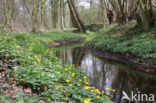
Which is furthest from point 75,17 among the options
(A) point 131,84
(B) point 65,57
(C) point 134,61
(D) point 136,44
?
(A) point 131,84

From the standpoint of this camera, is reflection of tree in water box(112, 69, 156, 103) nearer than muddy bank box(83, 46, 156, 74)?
Yes

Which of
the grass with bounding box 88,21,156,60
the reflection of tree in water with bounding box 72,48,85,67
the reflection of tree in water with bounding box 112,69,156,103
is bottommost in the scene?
the reflection of tree in water with bounding box 112,69,156,103

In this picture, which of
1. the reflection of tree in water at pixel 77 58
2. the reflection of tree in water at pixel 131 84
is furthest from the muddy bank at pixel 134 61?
the reflection of tree in water at pixel 77 58

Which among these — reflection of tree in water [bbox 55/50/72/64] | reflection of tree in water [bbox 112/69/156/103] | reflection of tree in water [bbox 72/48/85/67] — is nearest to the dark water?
reflection of tree in water [bbox 112/69/156/103]

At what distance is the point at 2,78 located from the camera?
3.22 metres

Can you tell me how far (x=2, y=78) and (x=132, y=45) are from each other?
7453 mm

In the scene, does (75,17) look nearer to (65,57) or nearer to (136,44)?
(65,57)

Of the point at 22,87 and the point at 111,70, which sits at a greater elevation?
the point at 22,87

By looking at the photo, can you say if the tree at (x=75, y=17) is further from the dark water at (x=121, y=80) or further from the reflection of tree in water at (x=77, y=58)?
the dark water at (x=121, y=80)

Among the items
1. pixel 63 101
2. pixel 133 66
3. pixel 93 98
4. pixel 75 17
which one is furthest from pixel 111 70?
pixel 75 17

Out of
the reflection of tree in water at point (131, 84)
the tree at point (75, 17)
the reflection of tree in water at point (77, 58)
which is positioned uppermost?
the tree at point (75, 17)

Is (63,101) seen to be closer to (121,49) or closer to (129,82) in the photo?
(129,82)

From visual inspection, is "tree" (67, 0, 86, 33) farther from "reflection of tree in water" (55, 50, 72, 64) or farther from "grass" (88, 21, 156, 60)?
"reflection of tree in water" (55, 50, 72, 64)

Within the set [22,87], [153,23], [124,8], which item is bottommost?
[22,87]
